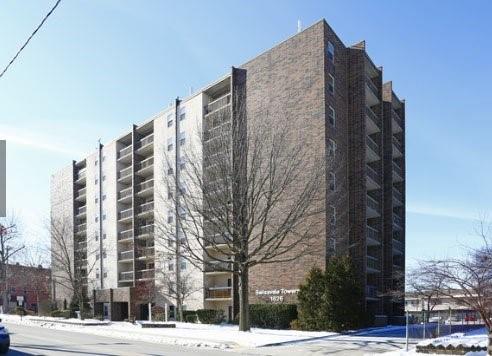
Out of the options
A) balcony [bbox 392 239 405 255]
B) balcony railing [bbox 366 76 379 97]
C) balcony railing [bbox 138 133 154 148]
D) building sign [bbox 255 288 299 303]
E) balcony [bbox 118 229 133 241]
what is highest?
balcony railing [bbox 366 76 379 97]

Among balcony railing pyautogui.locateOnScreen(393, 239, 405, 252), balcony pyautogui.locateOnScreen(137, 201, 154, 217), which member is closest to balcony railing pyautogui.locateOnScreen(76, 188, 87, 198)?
balcony pyautogui.locateOnScreen(137, 201, 154, 217)

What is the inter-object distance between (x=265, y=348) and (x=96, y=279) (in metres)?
45.4

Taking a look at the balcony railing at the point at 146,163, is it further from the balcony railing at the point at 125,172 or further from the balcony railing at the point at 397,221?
the balcony railing at the point at 397,221

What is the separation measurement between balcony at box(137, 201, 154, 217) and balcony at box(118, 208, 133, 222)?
2.14 meters

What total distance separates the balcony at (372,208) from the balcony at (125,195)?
1053 inches

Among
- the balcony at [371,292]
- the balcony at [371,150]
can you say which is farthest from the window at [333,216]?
the balcony at [371,150]

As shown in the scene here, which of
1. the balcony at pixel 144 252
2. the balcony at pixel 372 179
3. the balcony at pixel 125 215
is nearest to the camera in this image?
the balcony at pixel 372 179

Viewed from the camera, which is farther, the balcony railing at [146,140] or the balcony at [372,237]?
the balcony railing at [146,140]

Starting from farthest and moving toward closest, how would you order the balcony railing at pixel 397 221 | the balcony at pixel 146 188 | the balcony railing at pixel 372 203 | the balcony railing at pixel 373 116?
the balcony at pixel 146 188 < the balcony railing at pixel 397 221 < the balcony railing at pixel 373 116 < the balcony railing at pixel 372 203

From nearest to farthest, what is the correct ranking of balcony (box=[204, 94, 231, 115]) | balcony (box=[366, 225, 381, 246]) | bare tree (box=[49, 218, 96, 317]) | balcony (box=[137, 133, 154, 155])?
balcony (box=[366, 225, 381, 246]), balcony (box=[204, 94, 231, 115]), balcony (box=[137, 133, 154, 155]), bare tree (box=[49, 218, 96, 317])

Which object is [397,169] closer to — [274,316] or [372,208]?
[372,208]

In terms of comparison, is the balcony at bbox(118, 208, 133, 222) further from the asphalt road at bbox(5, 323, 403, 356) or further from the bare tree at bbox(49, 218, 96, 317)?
the asphalt road at bbox(5, 323, 403, 356)

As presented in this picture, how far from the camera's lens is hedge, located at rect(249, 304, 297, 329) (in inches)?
1275

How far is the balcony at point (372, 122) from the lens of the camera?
132ft
